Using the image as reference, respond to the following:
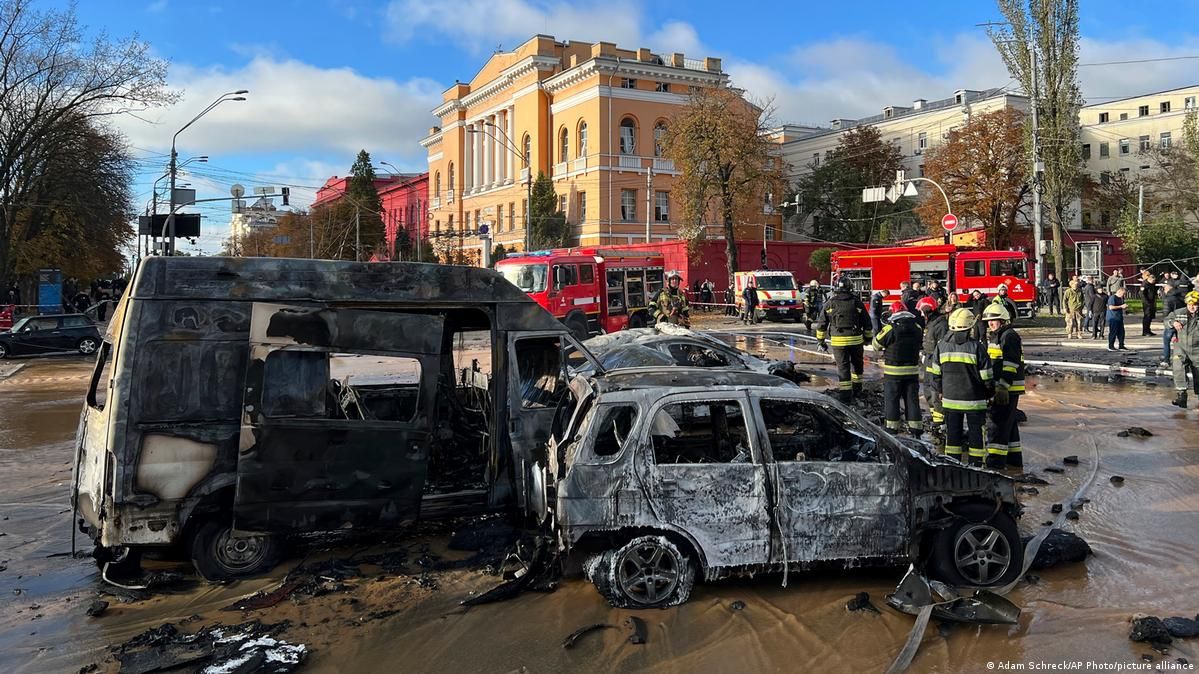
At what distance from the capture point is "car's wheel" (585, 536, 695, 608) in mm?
5012

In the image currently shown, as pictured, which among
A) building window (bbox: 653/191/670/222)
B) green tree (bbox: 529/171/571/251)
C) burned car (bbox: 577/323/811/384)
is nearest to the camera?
burned car (bbox: 577/323/811/384)

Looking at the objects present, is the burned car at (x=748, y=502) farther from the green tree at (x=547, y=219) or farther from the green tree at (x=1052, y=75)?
the green tree at (x=547, y=219)

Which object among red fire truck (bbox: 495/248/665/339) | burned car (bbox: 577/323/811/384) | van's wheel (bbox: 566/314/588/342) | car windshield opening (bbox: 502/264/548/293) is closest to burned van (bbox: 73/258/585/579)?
burned car (bbox: 577/323/811/384)

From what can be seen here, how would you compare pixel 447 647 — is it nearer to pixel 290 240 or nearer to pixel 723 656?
pixel 723 656

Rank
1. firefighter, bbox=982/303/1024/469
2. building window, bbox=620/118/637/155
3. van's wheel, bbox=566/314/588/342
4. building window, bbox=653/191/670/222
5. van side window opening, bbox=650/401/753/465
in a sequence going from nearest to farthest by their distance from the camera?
van side window opening, bbox=650/401/753/465
firefighter, bbox=982/303/1024/469
van's wheel, bbox=566/314/588/342
building window, bbox=620/118/637/155
building window, bbox=653/191/670/222

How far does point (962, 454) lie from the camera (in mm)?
8180

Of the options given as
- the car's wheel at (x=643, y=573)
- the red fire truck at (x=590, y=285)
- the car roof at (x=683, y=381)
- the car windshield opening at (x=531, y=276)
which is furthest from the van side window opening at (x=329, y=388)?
the car windshield opening at (x=531, y=276)

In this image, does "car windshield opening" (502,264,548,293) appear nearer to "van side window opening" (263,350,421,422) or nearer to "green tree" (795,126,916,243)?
"van side window opening" (263,350,421,422)

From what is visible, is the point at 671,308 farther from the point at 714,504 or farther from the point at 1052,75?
the point at 1052,75

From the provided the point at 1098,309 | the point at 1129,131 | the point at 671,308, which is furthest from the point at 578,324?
the point at 1129,131

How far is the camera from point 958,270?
29422 millimetres

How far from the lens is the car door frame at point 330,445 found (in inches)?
215

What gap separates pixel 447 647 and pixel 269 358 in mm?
2320

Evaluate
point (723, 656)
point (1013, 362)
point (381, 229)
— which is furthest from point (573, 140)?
point (723, 656)
